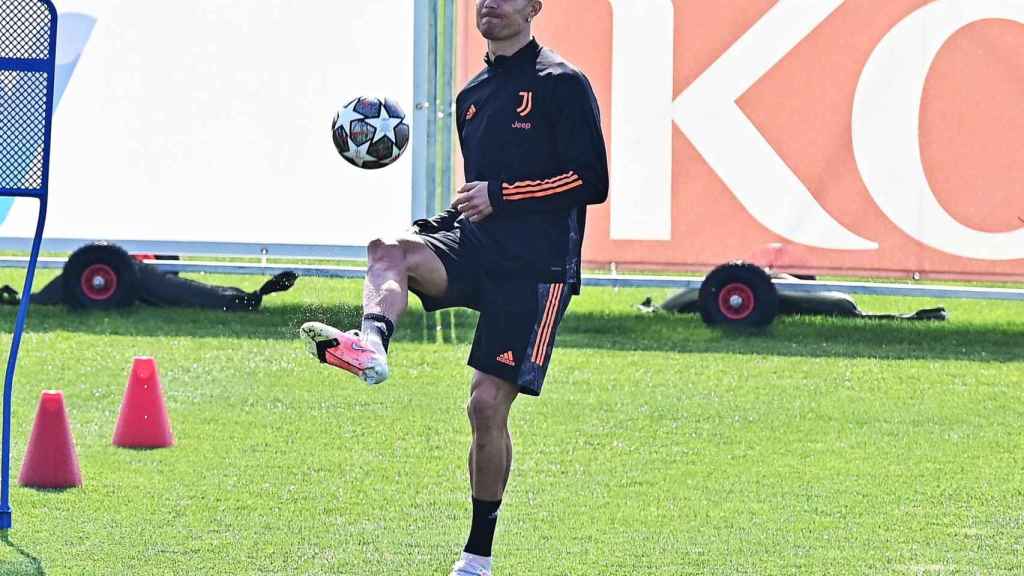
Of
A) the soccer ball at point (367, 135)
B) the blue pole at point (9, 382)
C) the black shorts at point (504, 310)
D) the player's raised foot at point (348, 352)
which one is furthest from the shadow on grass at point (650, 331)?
the player's raised foot at point (348, 352)

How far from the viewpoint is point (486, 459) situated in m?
6.33

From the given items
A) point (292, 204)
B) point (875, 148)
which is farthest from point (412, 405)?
point (875, 148)

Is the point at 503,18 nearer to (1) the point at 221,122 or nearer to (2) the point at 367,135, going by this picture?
(2) the point at 367,135

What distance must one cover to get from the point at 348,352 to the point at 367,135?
227 cm

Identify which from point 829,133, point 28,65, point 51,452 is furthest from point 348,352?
point 829,133

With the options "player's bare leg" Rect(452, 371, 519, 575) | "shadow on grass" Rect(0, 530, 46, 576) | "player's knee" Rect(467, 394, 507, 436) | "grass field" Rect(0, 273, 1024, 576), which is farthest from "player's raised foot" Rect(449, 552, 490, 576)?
"shadow on grass" Rect(0, 530, 46, 576)

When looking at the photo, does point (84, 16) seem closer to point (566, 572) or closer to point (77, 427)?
point (77, 427)

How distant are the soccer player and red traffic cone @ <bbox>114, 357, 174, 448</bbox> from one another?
281 cm

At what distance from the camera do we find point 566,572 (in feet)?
21.0

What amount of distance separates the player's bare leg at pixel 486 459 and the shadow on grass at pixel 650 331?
601 centimetres

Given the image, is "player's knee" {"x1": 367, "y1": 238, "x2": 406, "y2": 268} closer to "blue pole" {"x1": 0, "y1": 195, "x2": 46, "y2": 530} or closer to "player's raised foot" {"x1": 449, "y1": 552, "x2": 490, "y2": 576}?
"player's raised foot" {"x1": 449, "y1": 552, "x2": 490, "y2": 576}

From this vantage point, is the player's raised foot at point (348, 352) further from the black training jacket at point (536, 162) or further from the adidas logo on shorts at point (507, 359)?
the black training jacket at point (536, 162)

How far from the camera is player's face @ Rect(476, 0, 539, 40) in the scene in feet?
20.5

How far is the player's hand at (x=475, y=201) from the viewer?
6.21 m
